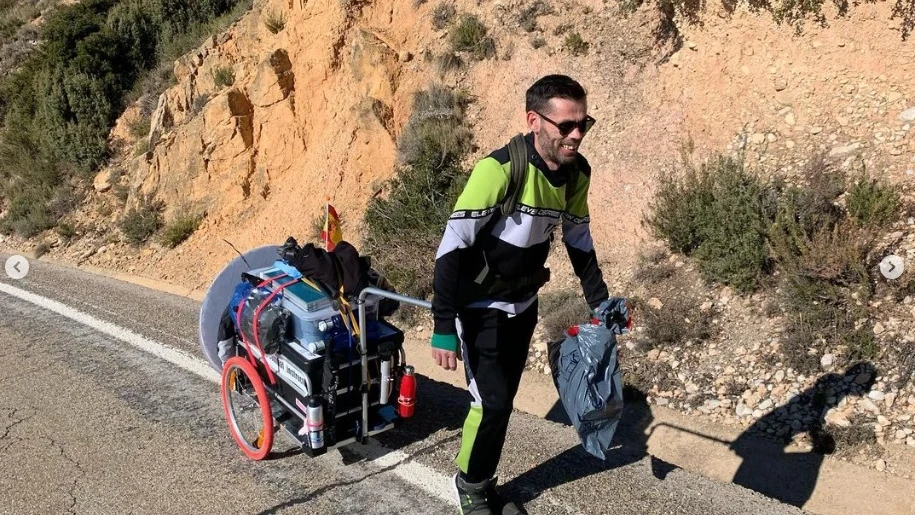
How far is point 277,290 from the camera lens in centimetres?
408

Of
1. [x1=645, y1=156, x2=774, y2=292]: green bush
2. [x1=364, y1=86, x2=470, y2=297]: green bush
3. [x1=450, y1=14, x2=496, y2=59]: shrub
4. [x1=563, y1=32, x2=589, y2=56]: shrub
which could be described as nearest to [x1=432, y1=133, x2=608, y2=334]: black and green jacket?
[x1=645, y1=156, x2=774, y2=292]: green bush

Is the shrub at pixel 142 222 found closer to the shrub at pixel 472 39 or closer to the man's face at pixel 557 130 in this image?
the shrub at pixel 472 39

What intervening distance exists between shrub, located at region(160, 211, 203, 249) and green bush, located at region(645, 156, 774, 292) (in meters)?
8.10

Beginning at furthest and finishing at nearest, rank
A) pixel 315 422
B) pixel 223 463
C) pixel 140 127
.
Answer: pixel 140 127 < pixel 223 463 < pixel 315 422

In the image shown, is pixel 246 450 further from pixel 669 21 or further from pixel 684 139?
pixel 669 21

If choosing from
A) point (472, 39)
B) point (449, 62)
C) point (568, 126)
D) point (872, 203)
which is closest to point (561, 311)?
point (872, 203)

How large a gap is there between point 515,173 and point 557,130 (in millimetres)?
270

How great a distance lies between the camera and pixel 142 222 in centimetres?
1229

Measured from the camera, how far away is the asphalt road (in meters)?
3.69

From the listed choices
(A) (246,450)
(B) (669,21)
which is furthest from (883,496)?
(B) (669,21)

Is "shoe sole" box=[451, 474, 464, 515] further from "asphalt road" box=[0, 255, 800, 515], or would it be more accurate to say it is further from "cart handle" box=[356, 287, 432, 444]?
"cart handle" box=[356, 287, 432, 444]

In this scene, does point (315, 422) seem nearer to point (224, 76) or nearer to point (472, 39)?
point (472, 39)

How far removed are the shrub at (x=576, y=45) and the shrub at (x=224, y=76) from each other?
258 inches

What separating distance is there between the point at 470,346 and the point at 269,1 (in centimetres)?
1171
